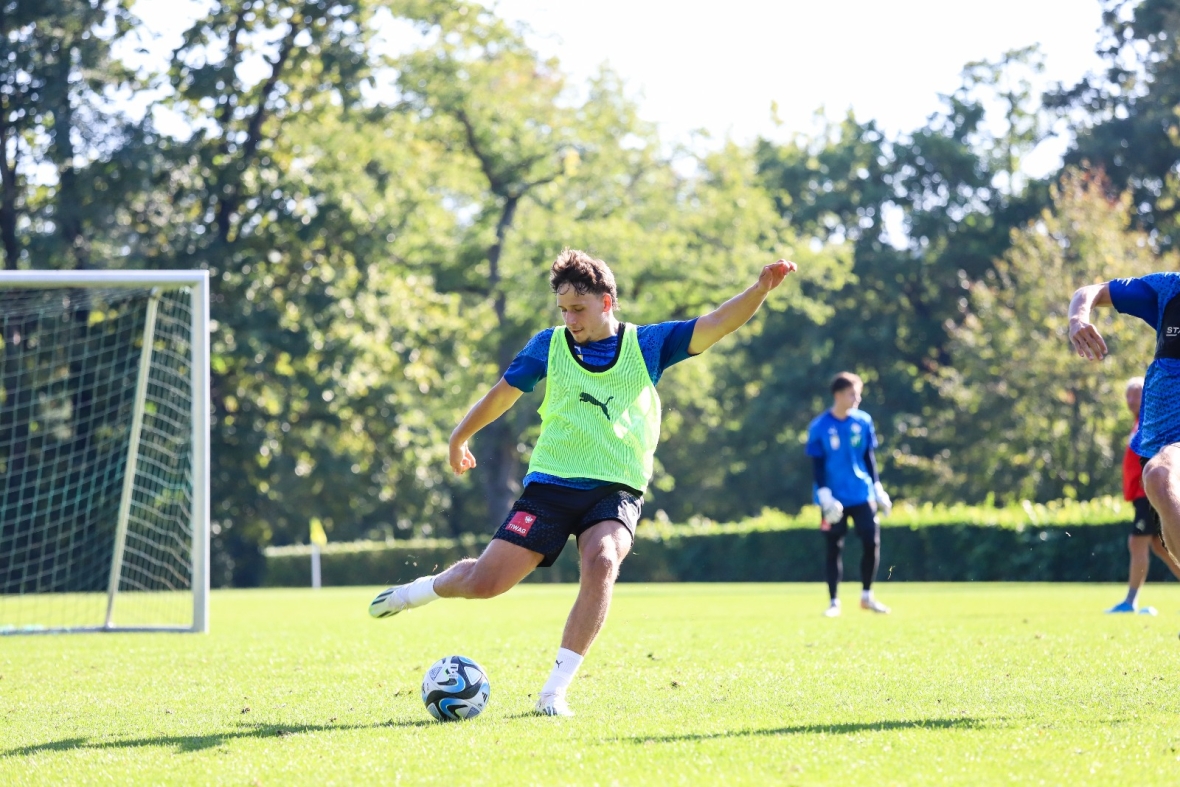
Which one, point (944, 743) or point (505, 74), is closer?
point (944, 743)

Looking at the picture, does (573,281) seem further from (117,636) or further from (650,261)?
(650,261)

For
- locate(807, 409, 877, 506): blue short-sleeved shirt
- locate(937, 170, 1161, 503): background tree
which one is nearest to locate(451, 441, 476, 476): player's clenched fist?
locate(807, 409, 877, 506): blue short-sleeved shirt

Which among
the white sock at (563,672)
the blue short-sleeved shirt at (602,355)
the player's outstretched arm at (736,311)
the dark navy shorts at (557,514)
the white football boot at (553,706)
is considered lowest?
the white football boot at (553,706)

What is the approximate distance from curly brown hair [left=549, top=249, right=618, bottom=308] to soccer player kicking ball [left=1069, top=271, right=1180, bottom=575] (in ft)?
6.47

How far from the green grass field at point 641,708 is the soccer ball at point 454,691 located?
0.37 feet

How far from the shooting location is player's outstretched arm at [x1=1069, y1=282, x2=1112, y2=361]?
584 cm

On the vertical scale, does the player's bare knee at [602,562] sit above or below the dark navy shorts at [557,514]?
below

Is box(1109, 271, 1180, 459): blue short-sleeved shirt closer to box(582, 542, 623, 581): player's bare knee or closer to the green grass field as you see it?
the green grass field

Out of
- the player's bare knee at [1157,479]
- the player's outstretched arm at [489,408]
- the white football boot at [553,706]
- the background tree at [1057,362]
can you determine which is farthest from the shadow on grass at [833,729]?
the background tree at [1057,362]

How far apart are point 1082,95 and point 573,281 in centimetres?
4675

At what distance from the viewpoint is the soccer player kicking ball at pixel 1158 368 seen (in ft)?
19.1

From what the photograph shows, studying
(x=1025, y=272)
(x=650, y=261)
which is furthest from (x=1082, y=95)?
(x=650, y=261)

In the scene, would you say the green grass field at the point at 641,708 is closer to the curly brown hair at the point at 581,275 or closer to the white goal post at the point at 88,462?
the curly brown hair at the point at 581,275

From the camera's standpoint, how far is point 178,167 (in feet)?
98.4
